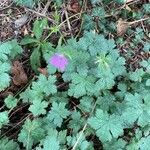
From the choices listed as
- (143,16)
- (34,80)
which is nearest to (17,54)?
(34,80)

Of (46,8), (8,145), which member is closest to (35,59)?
(46,8)

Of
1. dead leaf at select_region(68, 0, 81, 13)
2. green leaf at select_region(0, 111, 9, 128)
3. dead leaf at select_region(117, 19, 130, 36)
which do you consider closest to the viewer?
green leaf at select_region(0, 111, 9, 128)

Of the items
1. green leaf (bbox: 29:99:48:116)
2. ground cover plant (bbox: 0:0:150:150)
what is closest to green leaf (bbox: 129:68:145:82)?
ground cover plant (bbox: 0:0:150:150)

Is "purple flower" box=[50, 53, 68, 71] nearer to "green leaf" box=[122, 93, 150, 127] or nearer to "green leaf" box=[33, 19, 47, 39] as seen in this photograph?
"green leaf" box=[33, 19, 47, 39]

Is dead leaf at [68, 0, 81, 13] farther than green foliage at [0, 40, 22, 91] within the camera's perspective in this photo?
Yes

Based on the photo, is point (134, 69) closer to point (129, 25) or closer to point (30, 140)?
point (129, 25)

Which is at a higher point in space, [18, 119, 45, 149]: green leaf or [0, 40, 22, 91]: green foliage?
[0, 40, 22, 91]: green foliage

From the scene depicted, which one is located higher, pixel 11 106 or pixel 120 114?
pixel 11 106
